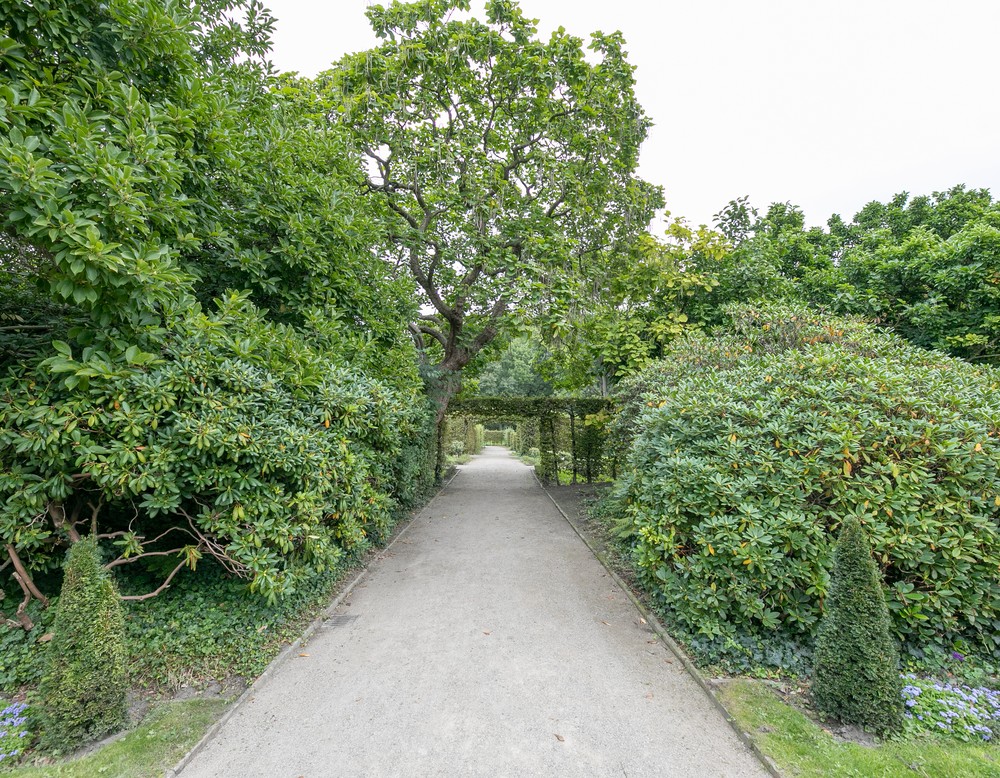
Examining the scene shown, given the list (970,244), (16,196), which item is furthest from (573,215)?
(16,196)

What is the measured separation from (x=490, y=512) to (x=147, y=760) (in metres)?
7.25

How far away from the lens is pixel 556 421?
525 inches

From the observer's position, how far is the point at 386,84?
757 cm

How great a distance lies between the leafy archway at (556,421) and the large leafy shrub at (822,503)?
8124mm

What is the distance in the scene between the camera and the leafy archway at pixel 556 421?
12.5m

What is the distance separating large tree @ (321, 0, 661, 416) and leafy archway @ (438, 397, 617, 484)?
3571mm

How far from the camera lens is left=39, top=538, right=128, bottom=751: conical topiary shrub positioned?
2406 millimetres

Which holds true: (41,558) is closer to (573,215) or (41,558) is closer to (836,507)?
(836,507)

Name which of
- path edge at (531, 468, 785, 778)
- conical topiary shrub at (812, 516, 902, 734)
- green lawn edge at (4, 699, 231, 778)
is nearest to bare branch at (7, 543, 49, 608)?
green lawn edge at (4, 699, 231, 778)

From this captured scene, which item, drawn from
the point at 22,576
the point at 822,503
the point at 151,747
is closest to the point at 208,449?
the point at 22,576

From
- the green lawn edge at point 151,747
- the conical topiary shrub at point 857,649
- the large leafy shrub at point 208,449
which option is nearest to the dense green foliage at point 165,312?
the large leafy shrub at point 208,449

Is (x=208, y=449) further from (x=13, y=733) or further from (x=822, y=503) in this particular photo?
(x=822, y=503)

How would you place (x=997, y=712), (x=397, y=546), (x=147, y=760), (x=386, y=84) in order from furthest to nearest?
1. (x=386, y=84)
2. (x=397, y=546)
3. (x=997, y=712)
4. (x=147, y=760)

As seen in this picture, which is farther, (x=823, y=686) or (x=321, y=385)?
(x=321, y=385)
